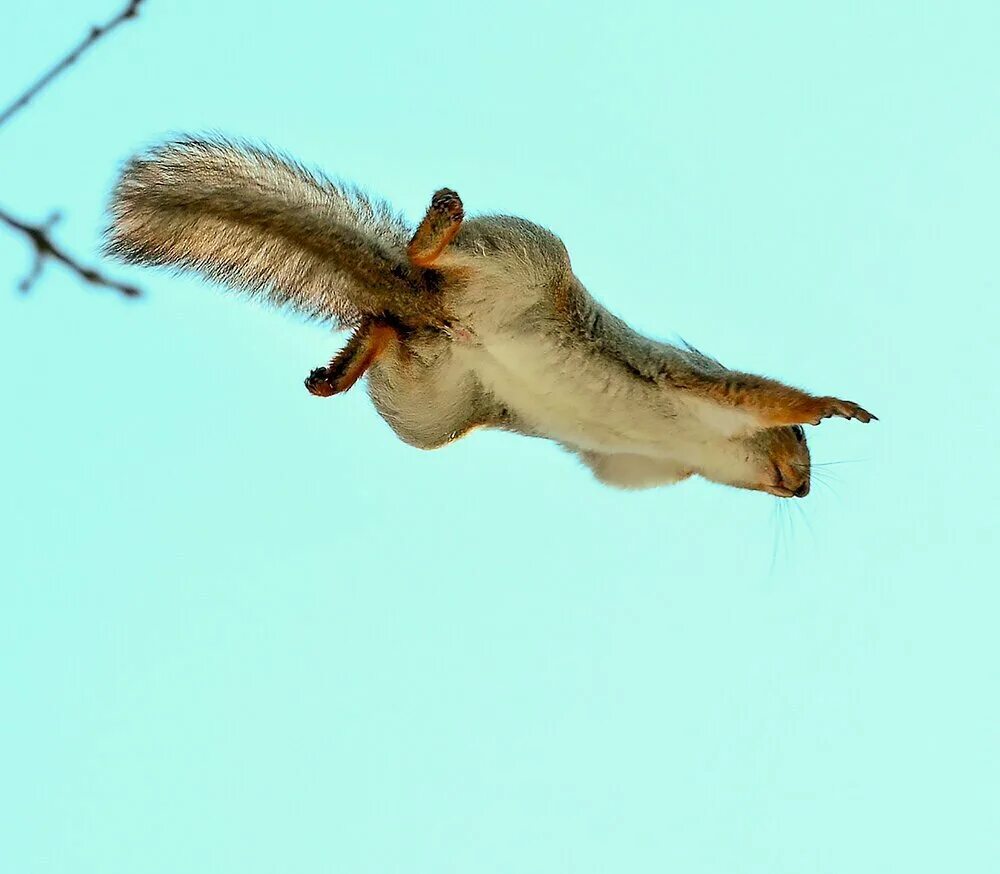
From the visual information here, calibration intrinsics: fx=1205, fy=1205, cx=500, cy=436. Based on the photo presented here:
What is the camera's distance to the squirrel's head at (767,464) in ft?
24.9

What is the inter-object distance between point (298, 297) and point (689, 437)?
98.4 inches

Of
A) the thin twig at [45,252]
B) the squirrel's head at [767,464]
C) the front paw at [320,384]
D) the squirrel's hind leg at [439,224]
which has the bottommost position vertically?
the thin twig at [45,252]

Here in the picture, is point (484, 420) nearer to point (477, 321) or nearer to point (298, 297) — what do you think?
point (477, 321)

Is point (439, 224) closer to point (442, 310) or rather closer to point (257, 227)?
point (442, 310)

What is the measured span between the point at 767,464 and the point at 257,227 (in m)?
3.49

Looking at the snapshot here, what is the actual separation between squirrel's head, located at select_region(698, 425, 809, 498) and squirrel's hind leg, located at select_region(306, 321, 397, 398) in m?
2.28

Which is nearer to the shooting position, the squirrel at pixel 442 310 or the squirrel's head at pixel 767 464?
the squirrel at pixel 442 310

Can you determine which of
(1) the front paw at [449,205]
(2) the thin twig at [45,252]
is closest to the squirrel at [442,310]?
(1) the front paw at [449,205]

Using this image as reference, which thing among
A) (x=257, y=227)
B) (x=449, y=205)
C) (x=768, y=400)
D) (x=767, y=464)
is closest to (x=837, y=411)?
(x=768, y=400)

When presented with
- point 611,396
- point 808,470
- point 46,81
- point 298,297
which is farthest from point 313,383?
point 46,81

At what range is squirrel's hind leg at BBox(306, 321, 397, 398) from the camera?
6562mm

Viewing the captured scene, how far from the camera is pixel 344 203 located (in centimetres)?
676

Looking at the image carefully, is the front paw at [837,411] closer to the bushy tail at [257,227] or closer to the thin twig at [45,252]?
the bushy tail at [257,227]

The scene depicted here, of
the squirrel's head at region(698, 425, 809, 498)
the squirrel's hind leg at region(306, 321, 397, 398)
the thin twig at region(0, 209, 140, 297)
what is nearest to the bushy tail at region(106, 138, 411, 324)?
the squirrel's hind leg at region(306, 321, 397, 398)
